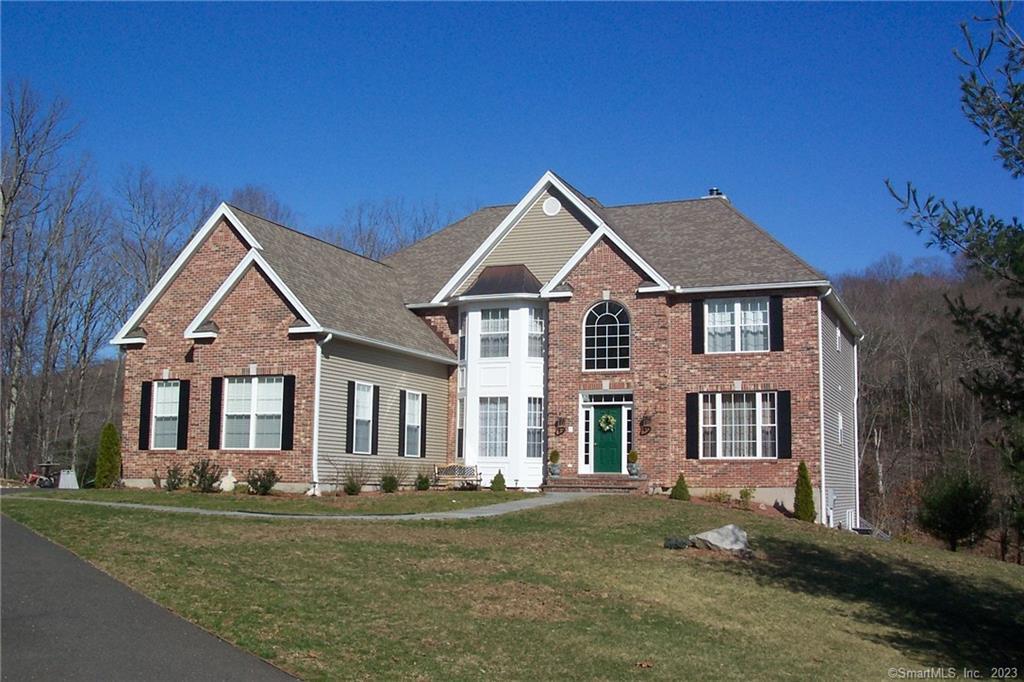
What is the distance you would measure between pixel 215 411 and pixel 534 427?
8.73 meters

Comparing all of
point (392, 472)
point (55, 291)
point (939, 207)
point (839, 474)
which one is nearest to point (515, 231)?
point (392, 472)

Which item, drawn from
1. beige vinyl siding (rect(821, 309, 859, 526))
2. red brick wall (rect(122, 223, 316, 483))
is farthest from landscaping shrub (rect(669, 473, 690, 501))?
red brick wall (rect(122, 223, 316, 483))

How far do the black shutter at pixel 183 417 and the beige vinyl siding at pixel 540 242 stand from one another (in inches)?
334

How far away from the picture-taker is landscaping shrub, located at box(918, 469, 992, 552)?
81.6 ft

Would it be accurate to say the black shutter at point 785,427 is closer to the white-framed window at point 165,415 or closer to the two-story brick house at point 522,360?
the two-story brick house at point 522,360

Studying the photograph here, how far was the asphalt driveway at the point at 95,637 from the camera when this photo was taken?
9.34 metres

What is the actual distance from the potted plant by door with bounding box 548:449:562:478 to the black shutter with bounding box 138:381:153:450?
1070 cm

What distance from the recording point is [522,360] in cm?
2953

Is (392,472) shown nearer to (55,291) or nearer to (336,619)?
(336,619)

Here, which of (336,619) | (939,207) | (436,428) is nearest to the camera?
(336,619)

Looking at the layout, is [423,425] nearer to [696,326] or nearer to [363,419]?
[363,419]

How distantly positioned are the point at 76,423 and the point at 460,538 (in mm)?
35380

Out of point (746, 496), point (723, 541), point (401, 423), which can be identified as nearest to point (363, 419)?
point (401, 423)

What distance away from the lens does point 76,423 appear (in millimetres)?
47344
